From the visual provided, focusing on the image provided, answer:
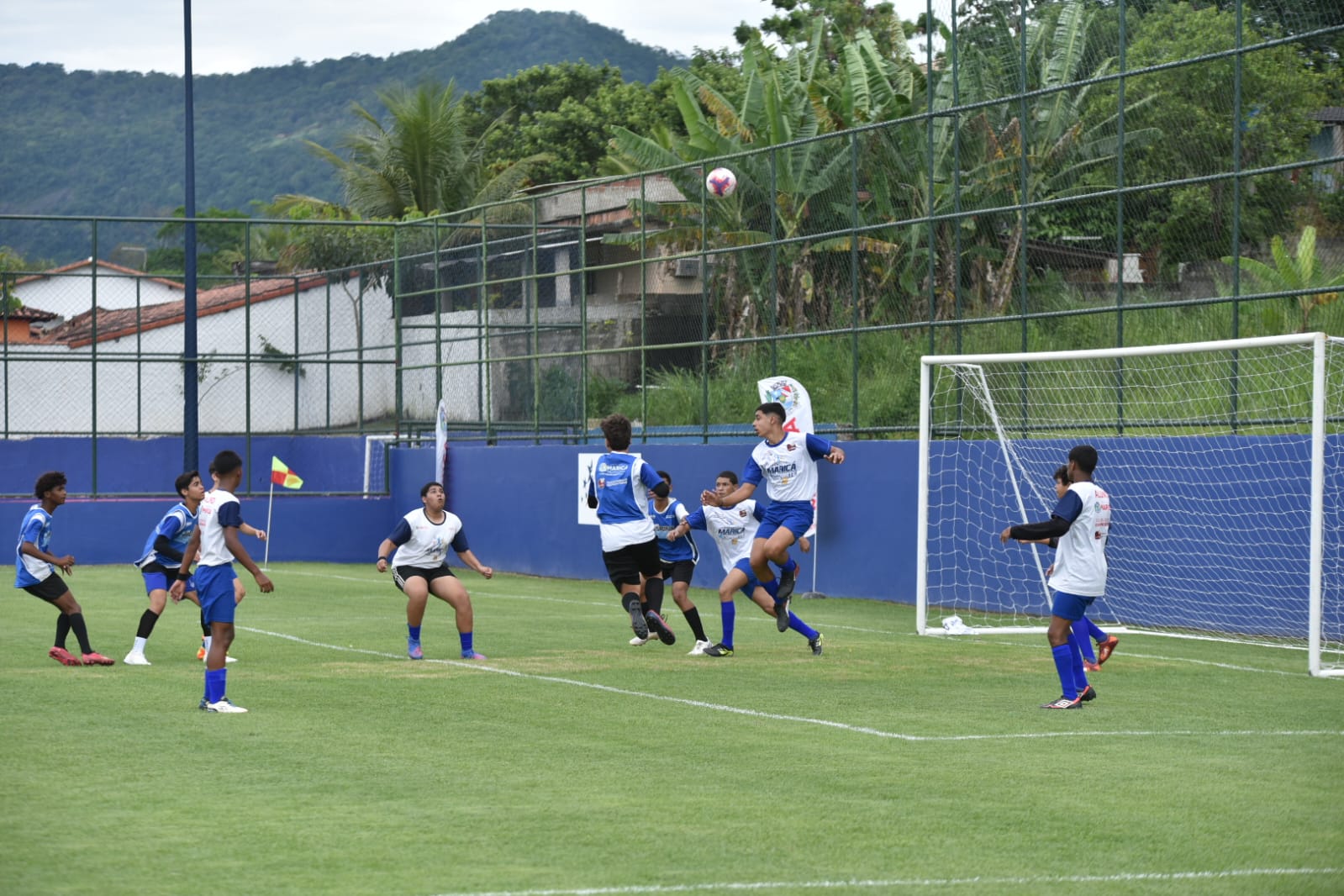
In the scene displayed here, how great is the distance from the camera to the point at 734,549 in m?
14.9

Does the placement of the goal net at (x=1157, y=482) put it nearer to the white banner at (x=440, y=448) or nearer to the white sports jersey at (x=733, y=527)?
the white sports jersey at (x=733, y=527)

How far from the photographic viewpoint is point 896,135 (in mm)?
23156

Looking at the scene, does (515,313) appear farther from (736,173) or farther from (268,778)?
(268,778)

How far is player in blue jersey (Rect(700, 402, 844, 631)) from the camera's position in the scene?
13781 millimetres

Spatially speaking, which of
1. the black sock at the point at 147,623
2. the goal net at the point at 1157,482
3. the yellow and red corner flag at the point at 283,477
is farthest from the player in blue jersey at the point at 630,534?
the yellow and red corner flag at the point at 283,477

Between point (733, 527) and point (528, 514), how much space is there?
12.4 m

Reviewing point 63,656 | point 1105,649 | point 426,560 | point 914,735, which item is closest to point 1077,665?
point 914,735

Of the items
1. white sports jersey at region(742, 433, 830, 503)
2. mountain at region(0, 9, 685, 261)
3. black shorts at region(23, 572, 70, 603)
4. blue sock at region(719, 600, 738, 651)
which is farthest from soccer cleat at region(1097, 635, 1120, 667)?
mountain at region(0, 9, 685, 261)

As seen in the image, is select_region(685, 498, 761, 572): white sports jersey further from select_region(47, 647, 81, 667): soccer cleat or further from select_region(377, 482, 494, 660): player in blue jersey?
select_region(47, 647, 81, 667): soccer cleat

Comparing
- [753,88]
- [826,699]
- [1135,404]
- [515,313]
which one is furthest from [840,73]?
[826,699]

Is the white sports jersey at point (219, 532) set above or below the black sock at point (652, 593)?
above

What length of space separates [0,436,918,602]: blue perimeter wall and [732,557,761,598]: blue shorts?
646cm

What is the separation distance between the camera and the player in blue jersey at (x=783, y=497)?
13.8 meters

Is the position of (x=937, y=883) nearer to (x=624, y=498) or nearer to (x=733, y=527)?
(x=624, y=498)
